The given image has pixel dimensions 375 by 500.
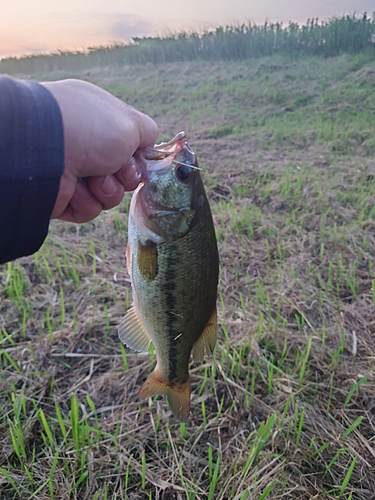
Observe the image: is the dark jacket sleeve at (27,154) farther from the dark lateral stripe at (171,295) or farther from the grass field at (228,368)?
the grass field at (228,368)

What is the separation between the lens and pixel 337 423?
2.21 metres

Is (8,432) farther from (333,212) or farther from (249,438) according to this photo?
(333,212)

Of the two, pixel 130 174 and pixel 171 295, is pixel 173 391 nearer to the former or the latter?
pixel 171 295

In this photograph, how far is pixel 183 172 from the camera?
5.06 feet

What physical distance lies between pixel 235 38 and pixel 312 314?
681 inches

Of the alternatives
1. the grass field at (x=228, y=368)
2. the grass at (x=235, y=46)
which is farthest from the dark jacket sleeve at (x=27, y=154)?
the grass at (x=235, y=46)

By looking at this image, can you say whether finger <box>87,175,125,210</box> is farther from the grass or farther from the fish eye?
the grass

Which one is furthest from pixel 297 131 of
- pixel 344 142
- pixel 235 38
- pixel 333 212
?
pixel 235 38

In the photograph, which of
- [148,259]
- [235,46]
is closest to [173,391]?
[148,259]

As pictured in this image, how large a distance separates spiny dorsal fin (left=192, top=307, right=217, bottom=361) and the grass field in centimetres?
49

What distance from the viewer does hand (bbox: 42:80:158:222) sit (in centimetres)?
159

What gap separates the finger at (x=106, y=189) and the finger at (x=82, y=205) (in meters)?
0.04

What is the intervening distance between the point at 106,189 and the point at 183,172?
0.50 metres

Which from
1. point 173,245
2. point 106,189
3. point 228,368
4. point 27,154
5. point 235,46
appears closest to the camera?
point 27,154
